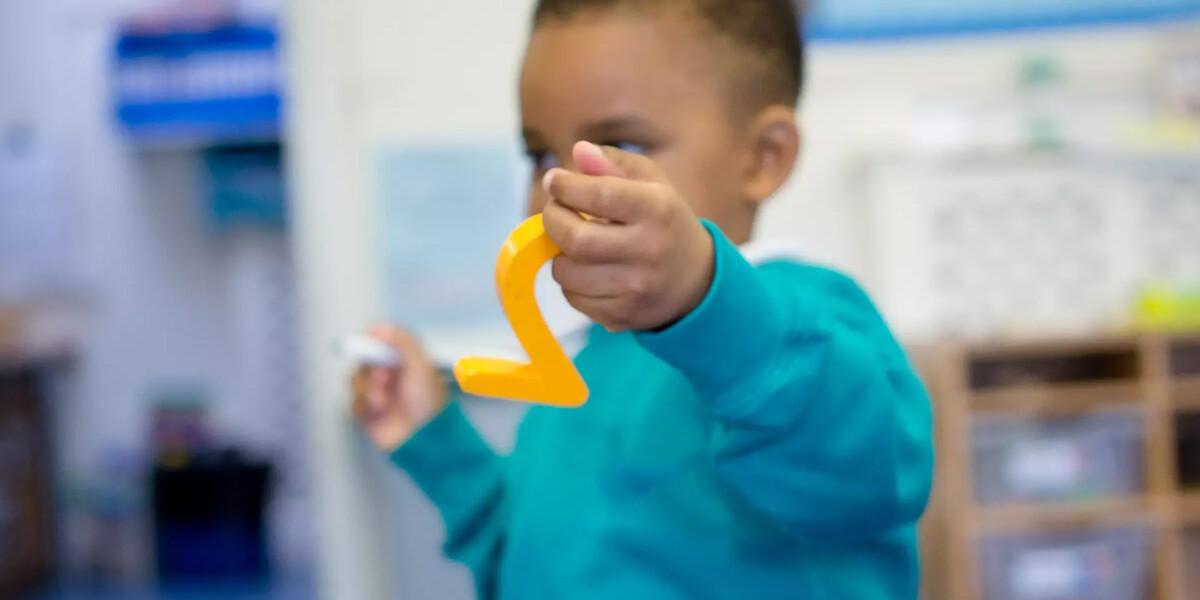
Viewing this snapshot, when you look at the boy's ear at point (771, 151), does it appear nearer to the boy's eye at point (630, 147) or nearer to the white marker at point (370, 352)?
the boy's eye at point (630, 147)

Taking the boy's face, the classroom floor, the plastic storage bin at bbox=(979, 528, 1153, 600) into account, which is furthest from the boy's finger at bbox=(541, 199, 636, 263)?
the classroom floor

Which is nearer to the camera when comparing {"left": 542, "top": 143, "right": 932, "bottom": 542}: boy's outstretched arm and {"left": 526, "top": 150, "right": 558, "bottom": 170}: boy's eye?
{"left": 542, "top": 143, "right": 932, "bottom": 542}: boy's outstretched arm

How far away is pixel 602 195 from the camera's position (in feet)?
1.00

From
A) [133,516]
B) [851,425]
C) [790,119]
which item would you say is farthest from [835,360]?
[133,516]

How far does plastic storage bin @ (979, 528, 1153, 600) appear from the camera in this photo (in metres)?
1.49

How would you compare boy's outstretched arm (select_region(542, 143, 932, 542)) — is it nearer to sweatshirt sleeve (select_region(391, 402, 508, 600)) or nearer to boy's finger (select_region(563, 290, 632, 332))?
boy's finger (select_region(563, 290, 632, 332))

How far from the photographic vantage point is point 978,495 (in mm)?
1512

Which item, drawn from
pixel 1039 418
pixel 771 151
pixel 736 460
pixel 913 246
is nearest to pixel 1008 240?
pixel 913 246

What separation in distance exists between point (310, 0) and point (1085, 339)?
1.19 metres

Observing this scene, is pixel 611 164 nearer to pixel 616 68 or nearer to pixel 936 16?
pixel 616 68

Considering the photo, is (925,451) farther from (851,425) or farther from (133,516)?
(133,516)

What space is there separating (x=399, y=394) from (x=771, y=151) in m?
0.27

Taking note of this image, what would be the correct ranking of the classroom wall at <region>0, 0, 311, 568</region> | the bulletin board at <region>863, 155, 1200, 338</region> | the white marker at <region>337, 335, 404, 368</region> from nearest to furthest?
1. the white marker at <region>337, 335, 404, 368</region>
2. the bulletin board at <region>863, 155, 1200, 338</region>
3. the classroom wall at <region>0, 0, 311, 568</region>

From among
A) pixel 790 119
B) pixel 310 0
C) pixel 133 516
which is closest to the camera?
pixel 790 119
